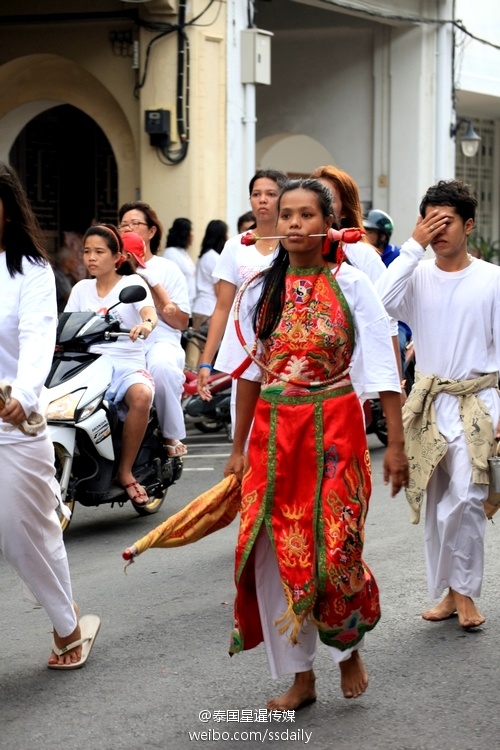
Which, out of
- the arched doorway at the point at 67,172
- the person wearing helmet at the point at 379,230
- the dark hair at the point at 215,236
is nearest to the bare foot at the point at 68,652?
the person wearing helmet at the point at 379,230

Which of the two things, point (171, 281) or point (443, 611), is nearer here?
point (443, 611)

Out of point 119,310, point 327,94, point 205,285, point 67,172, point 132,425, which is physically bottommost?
point 132,425

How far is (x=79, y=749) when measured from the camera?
4246mm

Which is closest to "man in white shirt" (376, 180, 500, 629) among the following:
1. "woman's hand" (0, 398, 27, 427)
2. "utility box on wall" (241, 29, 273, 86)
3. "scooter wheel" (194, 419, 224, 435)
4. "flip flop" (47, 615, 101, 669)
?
"flip flop" (47, 615, 101, 669)

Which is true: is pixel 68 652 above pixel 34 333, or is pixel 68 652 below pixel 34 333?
below

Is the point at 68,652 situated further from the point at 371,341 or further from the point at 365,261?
the point at 365,261

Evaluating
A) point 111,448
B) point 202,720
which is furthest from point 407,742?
point 111,448

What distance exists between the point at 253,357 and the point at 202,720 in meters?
1.27

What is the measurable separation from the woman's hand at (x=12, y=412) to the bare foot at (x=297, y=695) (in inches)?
51.2

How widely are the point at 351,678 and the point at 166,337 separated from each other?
14.0ft

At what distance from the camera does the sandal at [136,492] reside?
7797 mm

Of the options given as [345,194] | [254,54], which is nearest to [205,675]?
[345,194]

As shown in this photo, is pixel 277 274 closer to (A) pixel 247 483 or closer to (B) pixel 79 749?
(A) pixel 247 483

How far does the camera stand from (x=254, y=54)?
1525 cm
